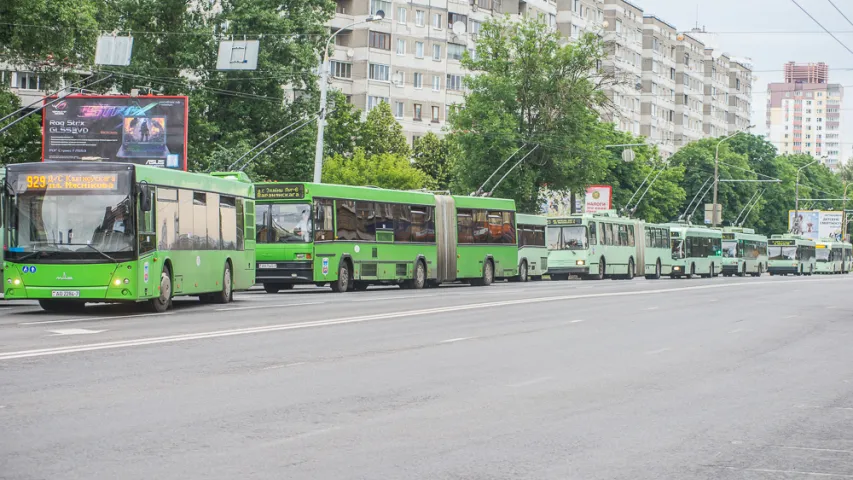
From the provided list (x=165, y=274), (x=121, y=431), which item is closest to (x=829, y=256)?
(x=165, y=274)

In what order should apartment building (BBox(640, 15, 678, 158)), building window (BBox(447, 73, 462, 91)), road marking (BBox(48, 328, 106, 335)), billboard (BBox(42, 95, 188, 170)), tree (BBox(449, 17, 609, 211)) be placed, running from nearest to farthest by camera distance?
road marking (BBox(48, 328, 106, 335)), billboard (BBox(42, 95, 188, 170)), tree (BBox(449, 17, 609, 211)), building window (BBox(447, 73, 462, 91)), apartment building (BBox(640, 15, 678, 158))

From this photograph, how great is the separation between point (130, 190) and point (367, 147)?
5670 cm

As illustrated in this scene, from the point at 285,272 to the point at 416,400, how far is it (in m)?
24.5

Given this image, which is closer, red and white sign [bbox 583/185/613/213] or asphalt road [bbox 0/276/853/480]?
asphalt road [bbox 0/276/853/480]

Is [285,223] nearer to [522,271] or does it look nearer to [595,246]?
[522,271]

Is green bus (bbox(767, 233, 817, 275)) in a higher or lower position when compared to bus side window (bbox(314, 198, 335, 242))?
lower

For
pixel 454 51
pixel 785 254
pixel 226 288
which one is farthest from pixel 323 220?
pixel 785 254

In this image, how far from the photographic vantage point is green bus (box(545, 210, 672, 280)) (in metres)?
58.7

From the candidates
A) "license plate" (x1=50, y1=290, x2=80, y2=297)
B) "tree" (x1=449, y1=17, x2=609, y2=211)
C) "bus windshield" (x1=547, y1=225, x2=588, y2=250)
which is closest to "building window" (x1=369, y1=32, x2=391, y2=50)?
"tree" (x1=449, y1=17, x2=609, y2=211)

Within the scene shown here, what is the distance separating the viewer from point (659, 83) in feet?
437

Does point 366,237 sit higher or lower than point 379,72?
lower

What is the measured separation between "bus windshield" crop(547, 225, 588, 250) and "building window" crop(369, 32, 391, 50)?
3371cm

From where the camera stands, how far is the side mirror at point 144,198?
2219 centimetres

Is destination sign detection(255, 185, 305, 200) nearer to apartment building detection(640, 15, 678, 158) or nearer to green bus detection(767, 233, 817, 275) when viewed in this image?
green bus detection(767, 233, 817, 275)
